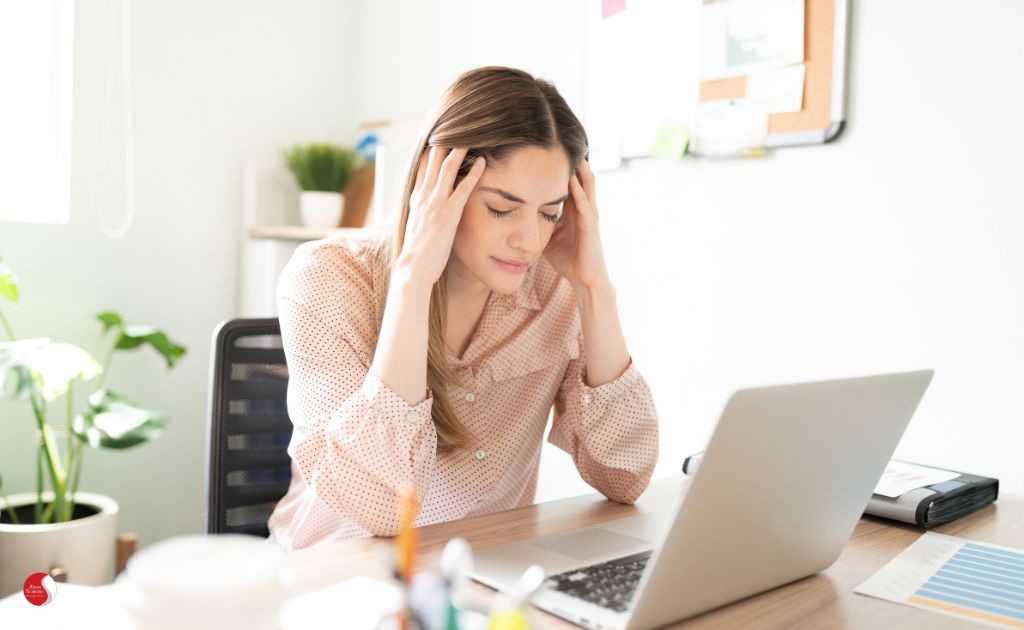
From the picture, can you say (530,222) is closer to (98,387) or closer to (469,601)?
(469,601)

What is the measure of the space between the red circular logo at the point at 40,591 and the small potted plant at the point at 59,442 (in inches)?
40.3

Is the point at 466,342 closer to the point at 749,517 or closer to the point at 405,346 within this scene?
the point at 405,346

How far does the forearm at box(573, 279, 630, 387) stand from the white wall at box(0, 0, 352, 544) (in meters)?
1.48

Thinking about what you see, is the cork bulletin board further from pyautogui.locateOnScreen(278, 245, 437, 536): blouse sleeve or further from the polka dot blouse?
pyautogui.locateOnScreen(278, 245, 437, 536): blouse sleeve

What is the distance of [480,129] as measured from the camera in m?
1.19

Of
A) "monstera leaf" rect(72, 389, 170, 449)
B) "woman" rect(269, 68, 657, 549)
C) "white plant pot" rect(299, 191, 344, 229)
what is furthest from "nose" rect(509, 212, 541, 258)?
"white plant pot" rect(299, 191, 344, 229)

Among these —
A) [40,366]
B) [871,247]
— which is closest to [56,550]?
[40,366]

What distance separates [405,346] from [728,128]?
936 millimetres

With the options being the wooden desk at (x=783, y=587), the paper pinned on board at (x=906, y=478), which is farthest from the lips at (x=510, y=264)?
the paper pinned on board at (x=906, y=478)

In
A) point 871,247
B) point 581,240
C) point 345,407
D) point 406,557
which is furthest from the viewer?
point 871,247

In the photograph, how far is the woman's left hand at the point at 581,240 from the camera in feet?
4.34

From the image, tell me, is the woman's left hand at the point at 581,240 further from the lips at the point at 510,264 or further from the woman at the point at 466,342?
the lips at the point at 510,264

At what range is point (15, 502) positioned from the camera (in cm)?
191

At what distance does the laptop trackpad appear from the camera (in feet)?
2.92
